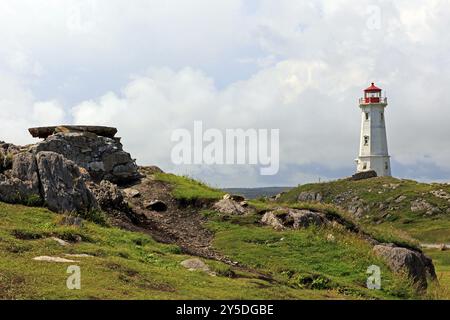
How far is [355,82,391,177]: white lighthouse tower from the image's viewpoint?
117812 millimetres

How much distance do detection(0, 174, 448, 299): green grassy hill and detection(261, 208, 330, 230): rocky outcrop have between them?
87cm

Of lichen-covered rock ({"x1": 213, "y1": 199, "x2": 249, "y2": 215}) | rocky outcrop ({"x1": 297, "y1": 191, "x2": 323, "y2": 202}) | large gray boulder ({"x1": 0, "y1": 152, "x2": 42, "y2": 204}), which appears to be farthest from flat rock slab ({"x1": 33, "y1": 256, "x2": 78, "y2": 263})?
rocky outcrop ({"x1": 297, "y1": 191, "x2": 323, "y2": 202})

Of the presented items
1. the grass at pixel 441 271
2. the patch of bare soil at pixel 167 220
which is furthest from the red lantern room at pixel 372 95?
the patch of bare soil at pixel 167 220

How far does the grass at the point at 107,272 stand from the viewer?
50.2 ft

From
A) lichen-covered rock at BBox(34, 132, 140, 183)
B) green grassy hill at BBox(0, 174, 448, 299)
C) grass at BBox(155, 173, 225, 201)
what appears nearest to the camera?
green grassy hill at BBox(0, 174, 448, 299)

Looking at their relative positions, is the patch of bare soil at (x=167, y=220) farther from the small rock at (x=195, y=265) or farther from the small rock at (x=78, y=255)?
the small rock at (x=78, y=255)

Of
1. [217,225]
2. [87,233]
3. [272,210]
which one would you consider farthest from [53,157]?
[272,210]

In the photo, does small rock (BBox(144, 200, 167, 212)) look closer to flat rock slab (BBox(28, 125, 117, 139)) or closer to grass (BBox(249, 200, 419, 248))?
grass (BBox(249, 200, 419, 248))

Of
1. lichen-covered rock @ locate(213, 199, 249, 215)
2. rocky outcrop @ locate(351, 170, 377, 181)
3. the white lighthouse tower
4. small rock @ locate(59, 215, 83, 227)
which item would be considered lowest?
small rock @ locate(59, 215, 83, 227)

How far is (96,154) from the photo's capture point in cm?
3881

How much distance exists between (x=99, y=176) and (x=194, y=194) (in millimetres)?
6530

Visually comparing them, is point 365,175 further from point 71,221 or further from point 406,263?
point 71,221

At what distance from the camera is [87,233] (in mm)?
22750
